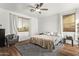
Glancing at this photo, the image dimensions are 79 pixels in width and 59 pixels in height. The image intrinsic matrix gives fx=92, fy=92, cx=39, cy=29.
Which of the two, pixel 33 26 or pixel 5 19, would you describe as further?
pixel 33 26

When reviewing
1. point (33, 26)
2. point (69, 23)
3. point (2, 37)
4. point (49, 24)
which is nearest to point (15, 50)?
point (2, 37)

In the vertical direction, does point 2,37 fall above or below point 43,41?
above

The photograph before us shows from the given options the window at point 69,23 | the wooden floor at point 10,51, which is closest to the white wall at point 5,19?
the wooden floor at point 10,51

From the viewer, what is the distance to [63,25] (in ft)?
7.06

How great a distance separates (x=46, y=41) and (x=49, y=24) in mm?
420

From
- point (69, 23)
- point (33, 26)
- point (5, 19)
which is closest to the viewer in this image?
point (5, 19)

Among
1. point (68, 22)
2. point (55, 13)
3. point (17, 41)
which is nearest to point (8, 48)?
point (17, 41)

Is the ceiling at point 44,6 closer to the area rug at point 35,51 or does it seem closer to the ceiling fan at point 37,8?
the ceiling fan at point 37,8

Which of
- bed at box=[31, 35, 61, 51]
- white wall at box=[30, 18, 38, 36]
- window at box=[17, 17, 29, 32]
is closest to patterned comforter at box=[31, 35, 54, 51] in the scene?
bed at box=[31, 35, 61, 51]

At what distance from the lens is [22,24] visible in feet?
6.96

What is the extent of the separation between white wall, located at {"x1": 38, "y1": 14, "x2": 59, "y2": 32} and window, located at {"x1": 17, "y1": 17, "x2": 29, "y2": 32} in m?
0.31

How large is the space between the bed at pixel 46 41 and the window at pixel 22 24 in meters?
0.27

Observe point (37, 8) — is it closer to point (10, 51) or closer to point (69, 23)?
point (69, 23)

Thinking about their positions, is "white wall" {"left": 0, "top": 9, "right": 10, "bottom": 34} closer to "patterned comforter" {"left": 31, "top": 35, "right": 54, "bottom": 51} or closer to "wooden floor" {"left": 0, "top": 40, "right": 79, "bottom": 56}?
"wooden floor" {"left": 0, "top": 40, "right": 79, "bottom": 56}
